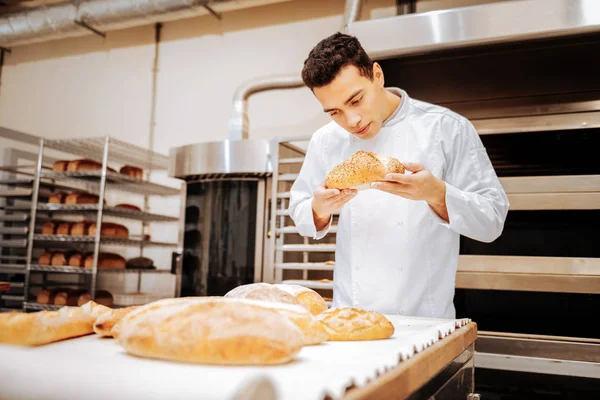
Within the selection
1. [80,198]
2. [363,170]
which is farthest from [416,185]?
[80,198]

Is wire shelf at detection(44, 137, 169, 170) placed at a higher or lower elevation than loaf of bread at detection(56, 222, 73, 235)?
higher

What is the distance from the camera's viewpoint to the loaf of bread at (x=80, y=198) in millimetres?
4223

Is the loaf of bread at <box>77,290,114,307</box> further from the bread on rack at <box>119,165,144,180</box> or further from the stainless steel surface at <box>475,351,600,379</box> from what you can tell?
the stainless steel surface at <box>475,351,600,379</box>

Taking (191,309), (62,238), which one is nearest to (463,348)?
(191,309)

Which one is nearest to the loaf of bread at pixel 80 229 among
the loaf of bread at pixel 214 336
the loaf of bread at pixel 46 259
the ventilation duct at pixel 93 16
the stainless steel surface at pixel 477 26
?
the loaf of bread at pixel 46 259

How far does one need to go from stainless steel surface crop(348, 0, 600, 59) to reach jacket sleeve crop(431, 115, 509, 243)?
966mm

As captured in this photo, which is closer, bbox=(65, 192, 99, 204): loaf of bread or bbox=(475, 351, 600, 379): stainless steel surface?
bbox=(475, 351, 600, 379): stainless steel surface

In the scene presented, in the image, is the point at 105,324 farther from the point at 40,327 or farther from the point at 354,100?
the point at 354,100

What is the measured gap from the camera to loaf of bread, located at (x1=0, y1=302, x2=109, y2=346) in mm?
730

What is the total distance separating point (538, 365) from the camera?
2.20 meters

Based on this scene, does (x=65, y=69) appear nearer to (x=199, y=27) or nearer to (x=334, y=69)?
(x=199, y=27)

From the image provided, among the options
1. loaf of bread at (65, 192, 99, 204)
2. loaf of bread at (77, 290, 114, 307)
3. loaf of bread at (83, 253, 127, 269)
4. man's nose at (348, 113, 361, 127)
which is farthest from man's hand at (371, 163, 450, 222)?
loaf of bread at (65, 192, 99, 204)

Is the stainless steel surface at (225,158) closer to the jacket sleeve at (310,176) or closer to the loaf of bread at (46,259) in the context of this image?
the jacket sleeve at (310,176)

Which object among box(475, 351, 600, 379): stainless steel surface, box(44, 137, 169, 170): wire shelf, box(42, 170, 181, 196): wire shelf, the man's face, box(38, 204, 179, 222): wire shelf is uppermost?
box(44, 137, 169, 170): wire shelf
